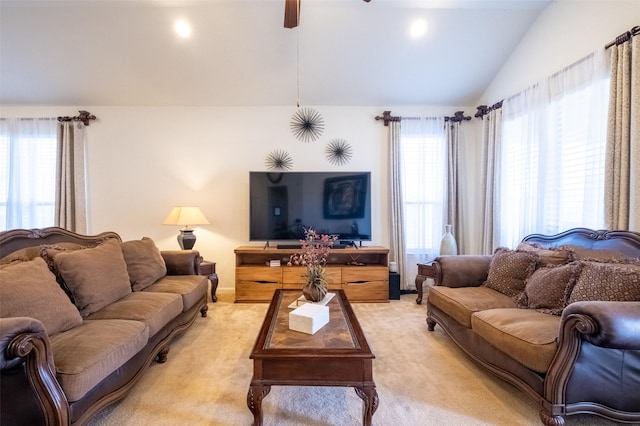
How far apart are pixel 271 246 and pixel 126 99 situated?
2.77 metres

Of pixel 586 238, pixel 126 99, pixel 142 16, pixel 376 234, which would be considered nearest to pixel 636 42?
pixel 586 238

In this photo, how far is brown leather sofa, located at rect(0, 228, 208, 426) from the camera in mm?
1250

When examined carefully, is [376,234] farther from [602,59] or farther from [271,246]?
[602,59]

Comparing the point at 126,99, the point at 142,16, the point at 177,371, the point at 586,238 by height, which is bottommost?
the point at 177,371

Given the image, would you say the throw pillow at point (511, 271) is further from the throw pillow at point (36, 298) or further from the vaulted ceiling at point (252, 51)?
the throw pillow at point (36, 298)

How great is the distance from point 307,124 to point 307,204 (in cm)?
116

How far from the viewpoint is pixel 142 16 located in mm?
3078

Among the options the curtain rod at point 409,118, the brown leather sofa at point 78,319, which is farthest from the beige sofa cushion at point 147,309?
the curtain rod at point 409,118

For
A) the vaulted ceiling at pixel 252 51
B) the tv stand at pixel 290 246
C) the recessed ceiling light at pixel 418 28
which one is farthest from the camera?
Result: the tv stand at pixel 290 246

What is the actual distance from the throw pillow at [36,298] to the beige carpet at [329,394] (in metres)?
0.58

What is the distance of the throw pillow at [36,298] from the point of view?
5.04ft

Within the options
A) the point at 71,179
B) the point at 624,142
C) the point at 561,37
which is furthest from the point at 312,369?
the point at 71,179

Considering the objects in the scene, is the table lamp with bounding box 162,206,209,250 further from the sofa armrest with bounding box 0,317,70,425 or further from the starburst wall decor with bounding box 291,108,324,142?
the sofa armrest with bounding box 0,317,70,425

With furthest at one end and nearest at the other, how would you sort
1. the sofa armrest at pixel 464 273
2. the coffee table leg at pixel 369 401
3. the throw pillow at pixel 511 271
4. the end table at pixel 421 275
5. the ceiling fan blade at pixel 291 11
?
1. the end table at pixel 421 275
2. the sofa armrest at pixel 464 273
3. the throw pillow at pixel 511 271
4. the ceiling fan blade at pixel 291 11
5. the coffee table leg at pixel 369 401
